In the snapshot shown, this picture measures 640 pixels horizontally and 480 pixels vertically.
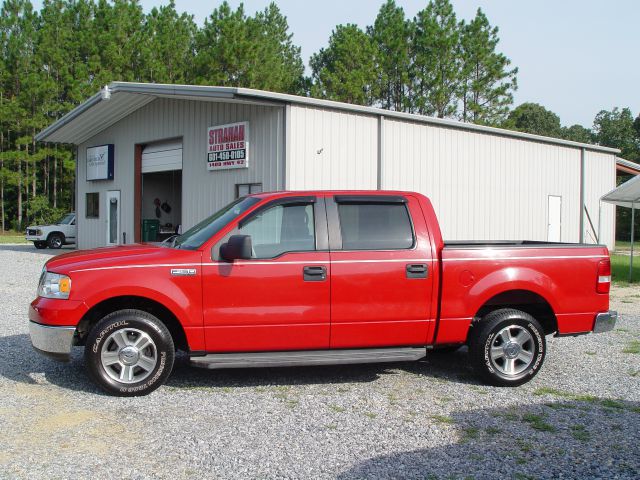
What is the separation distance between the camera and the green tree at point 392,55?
160 ft

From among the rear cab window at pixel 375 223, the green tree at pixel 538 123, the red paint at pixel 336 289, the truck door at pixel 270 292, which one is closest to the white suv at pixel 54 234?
the red paint at pixel 336 289

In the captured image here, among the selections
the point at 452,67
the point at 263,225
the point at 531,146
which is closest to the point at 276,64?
the point at 452,67

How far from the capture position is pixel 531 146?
2309 centimetres

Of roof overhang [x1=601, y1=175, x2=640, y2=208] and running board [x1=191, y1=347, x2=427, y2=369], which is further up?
roof overhang [x1=601, y1=175, x2=640, y2=208]

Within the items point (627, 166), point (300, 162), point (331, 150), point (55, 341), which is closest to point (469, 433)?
point (55, 341)

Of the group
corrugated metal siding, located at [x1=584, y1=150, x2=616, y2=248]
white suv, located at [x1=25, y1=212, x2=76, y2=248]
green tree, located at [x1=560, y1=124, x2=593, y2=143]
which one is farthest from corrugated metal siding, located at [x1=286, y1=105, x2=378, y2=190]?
green tree, located at [x1=560, y1=124, x2=593, y2=143]

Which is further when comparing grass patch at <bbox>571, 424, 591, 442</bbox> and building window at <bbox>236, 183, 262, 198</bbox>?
building window at <bbox>236, 183, 262, 198</bbox>

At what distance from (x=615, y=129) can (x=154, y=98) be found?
6498cm

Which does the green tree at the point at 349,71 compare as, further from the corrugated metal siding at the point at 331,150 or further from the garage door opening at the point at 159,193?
the corrugated metal siding at the point at 331,150

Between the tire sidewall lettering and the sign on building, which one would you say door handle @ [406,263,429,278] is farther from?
the sign on building

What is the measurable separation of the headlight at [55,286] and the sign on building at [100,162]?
65.0ft

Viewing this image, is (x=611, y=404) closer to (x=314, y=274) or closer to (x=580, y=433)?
(x=580, y=433)

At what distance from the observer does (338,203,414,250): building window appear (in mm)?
6230

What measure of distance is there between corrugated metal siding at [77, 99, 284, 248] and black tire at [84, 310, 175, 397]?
10.9 metres
